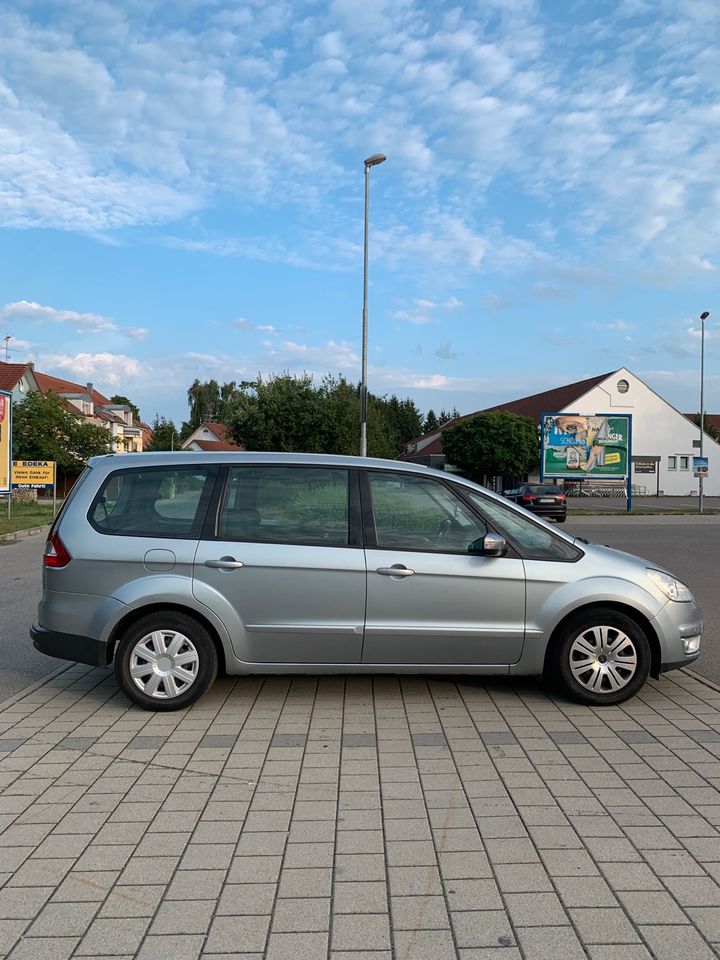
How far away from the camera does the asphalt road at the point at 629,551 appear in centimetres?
674

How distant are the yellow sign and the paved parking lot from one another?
2298cm

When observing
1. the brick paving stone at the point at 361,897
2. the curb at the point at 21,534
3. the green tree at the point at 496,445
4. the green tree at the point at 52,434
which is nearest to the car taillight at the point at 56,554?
the brick paving stone at the point at 361,897

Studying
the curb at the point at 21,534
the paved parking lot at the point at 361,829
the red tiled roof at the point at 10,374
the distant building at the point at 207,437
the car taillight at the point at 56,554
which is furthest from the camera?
the distant building at the point at 207,437

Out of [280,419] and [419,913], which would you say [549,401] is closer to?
[280,419]

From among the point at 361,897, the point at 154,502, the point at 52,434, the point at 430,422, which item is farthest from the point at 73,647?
the point at 430,422

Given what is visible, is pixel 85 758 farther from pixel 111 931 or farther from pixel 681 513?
pixel 681 513

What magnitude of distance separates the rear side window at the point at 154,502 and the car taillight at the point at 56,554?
0.83 feet

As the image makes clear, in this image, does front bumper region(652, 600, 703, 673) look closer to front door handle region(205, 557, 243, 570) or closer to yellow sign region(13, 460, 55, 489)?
front door handle region(205, 557, 243, 570)

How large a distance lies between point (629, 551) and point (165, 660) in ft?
44.8

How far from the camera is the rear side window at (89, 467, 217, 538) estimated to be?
17.7 ft

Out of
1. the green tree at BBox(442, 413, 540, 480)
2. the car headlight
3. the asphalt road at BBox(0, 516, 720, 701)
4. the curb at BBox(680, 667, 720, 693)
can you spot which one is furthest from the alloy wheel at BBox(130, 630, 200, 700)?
the green tree at BBox(442, 413, 540, 480)

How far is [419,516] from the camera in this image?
552cm

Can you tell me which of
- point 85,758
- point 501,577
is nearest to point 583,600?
point 501,577

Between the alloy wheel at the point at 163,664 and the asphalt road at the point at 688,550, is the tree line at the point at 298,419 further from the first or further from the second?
the alloy wheel at the point at 163,664
